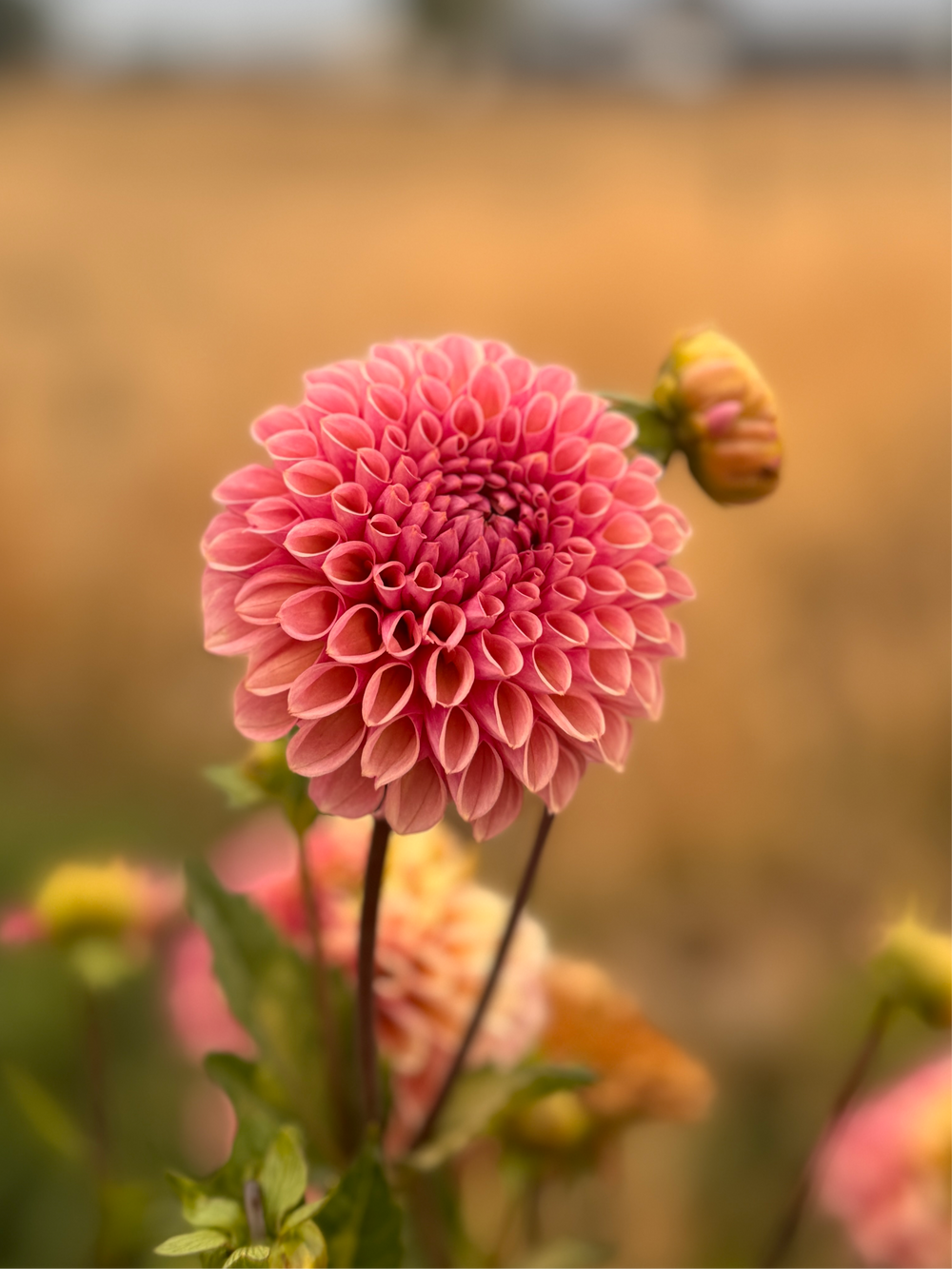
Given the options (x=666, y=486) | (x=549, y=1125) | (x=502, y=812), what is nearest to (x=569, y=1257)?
(x=549, y=1125)

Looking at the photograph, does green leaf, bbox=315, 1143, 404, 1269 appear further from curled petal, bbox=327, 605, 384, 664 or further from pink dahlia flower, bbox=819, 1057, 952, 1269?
pink dahlia flower, bbox=819, 1057, 952, 1269

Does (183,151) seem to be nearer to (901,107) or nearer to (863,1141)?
(901,107)

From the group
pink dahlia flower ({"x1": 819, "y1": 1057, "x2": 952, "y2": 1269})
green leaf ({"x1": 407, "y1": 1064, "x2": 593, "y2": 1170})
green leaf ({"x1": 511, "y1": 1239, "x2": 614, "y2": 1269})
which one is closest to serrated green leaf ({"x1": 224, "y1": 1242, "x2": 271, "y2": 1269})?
green leaf ({"x1": 407, "y1": 1064, "x2": 593, "y2": 1170})

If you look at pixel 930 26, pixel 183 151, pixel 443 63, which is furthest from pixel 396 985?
pixel 443 63

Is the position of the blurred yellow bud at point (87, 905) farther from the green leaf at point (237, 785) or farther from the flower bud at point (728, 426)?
the flower bud at point (728, 426)

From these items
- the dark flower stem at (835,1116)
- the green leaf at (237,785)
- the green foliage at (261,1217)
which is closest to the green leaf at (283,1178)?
the green foliage at (261,1217)
